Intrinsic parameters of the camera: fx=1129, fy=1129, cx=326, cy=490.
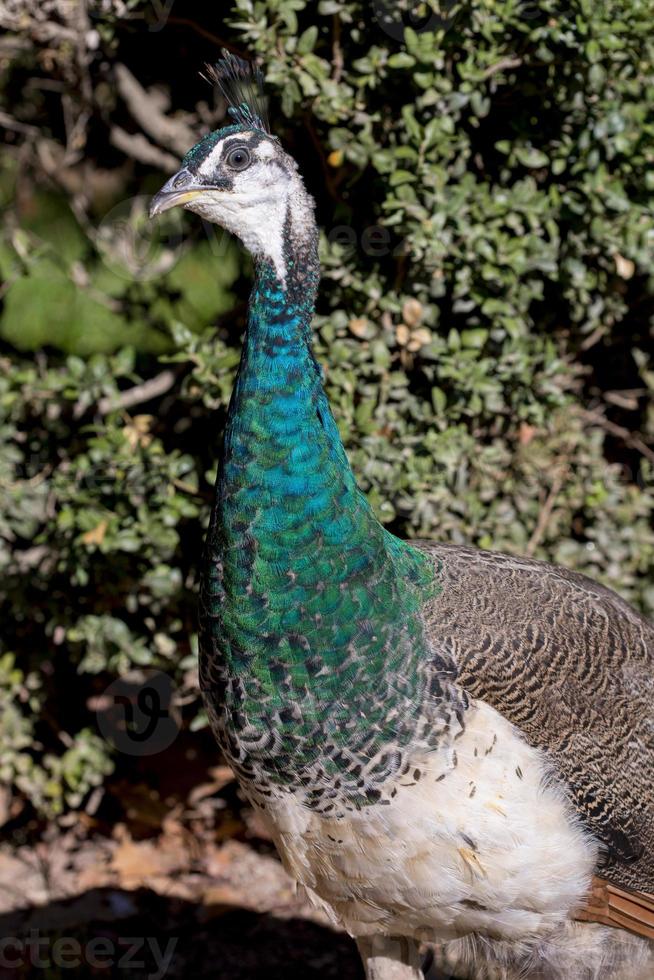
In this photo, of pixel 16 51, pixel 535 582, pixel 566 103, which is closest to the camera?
pixel 535 582

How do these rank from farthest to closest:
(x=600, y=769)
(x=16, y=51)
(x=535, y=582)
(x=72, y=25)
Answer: (x=16, y=51)
(x=72, y=25)
(x=535, y=582)
(x=600, y=769)

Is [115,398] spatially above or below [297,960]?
above

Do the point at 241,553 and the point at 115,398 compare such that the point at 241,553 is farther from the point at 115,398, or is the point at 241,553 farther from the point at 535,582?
the point at 115,398

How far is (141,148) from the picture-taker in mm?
3539

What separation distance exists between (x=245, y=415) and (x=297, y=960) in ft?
5.83

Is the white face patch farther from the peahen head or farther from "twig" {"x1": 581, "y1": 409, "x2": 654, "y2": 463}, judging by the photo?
"twig" {"x1": 581, "y1": 409, "x2": 654, "y2": 463}

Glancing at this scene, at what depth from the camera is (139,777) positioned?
11.9 feet

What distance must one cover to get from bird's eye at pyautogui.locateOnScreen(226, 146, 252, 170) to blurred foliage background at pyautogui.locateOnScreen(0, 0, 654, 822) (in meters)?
Result: 0.62

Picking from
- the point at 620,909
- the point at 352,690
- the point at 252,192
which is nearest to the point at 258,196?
the point at 252,192

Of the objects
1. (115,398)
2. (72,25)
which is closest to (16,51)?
(72,25)

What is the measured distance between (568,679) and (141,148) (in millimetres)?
2240

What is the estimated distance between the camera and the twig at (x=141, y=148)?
11.6 ft

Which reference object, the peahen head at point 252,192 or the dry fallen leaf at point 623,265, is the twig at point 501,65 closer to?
the dry fallen leaf at point 623,265
